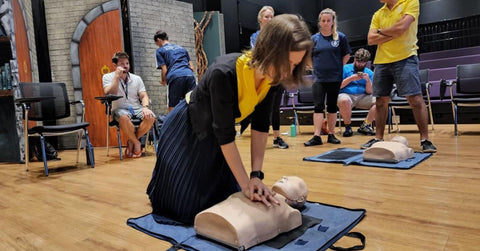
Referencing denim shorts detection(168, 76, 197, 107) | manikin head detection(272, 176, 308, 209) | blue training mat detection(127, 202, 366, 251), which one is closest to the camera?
blue training mat detection(127, 202, 366, 251)

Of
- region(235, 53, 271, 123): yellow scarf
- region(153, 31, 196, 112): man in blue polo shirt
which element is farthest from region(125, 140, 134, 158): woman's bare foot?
region(235, 53, 271, 123): yellow scarf

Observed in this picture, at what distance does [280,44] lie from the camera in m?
1.06

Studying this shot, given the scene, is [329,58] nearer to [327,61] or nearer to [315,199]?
[327,61]

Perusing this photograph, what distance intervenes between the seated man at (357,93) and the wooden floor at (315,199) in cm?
156

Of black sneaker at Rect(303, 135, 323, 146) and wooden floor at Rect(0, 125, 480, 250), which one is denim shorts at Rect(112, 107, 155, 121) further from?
black sneaker at Rect(303, 135, 323, 146)

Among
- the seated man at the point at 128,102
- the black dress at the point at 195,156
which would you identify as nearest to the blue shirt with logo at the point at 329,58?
the seated man at the point at 128,102

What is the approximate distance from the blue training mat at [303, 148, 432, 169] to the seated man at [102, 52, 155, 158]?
196 cm

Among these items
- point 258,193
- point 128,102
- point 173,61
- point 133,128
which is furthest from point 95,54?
point 258,193

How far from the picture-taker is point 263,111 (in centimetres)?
137

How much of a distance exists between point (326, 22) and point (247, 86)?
2.56m

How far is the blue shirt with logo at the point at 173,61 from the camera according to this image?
3520 mm

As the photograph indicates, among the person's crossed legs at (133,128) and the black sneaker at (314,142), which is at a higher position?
the person's crossed legs at (133,128)

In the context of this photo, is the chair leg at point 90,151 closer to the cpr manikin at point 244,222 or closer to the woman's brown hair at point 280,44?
the cpr manikin at point 244,222

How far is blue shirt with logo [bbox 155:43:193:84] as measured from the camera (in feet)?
11.5
